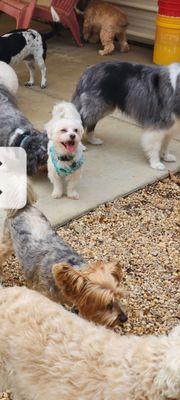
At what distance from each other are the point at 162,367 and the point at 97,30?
7.04 metres

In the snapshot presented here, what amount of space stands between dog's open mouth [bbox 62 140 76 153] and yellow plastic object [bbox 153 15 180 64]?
3.48m

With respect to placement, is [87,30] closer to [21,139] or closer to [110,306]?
[21,139]

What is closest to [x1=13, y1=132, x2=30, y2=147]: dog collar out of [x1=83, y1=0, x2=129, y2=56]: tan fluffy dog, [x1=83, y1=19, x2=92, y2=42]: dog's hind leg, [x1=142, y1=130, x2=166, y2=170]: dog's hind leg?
[x1=142, y1=130, x2=166, y2=170]: dog's hind leg

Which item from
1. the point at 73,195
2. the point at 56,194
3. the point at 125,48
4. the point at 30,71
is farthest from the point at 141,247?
the point at 125,48

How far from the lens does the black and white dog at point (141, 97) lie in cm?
449

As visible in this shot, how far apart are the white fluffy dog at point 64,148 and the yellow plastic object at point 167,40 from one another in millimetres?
3194

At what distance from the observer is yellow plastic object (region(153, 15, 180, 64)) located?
646cm

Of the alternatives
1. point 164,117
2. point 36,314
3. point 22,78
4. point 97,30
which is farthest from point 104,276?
point 97,30

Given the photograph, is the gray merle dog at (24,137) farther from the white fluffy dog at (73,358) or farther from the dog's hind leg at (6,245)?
the white fluffy dog at (73,358)

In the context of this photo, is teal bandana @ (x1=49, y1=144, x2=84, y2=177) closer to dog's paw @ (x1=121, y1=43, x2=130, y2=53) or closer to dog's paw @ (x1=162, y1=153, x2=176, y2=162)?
dog's paw @ (x1=162, y1=153, x2=176, y2=162)

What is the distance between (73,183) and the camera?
417cm

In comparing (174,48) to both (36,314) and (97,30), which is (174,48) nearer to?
(97,30)

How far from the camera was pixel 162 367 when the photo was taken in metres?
1.76

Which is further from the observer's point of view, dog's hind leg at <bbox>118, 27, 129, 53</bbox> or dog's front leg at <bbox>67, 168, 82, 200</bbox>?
dog's hind leg at <bbox>118, 27, 129, 53</bbox>
